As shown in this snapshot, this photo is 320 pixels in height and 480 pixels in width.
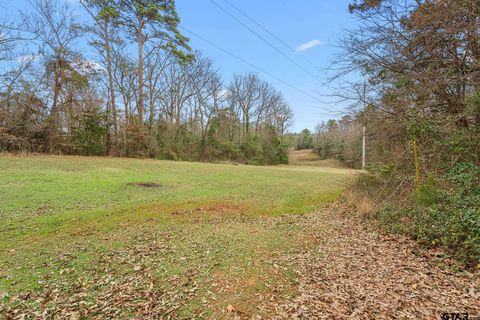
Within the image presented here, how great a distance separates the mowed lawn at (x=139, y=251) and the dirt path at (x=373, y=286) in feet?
0.87

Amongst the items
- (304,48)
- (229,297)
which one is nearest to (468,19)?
(229,297)

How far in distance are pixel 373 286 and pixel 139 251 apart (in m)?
2.93

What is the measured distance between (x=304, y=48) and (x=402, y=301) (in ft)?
39.5

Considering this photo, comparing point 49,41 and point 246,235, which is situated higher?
point 49,41

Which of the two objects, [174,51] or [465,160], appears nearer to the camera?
[465,160]

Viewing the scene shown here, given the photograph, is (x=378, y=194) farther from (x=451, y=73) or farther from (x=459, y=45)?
(x=459, y=45)

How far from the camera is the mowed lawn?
2.26 m

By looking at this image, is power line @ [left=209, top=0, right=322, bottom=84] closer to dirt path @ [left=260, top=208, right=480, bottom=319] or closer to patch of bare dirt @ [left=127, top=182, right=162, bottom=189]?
dirt path @ [left=260, top=208, right=480, bottom=319]

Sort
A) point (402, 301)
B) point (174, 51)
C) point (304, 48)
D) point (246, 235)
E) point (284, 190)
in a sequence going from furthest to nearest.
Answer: point (174, 51) < point (304, 48) < point (284, 190) < point (246, 235) < point (402, 301)

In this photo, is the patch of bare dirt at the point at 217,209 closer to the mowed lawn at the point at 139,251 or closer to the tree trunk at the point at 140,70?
the mowed lawn at the point at 139,251

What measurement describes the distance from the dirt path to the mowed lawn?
0.87 feet

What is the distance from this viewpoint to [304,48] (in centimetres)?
1198

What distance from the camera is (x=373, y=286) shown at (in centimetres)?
252

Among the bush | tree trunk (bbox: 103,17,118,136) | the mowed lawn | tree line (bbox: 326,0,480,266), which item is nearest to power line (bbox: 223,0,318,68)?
tree line (bbox: 326,0,480,266)
